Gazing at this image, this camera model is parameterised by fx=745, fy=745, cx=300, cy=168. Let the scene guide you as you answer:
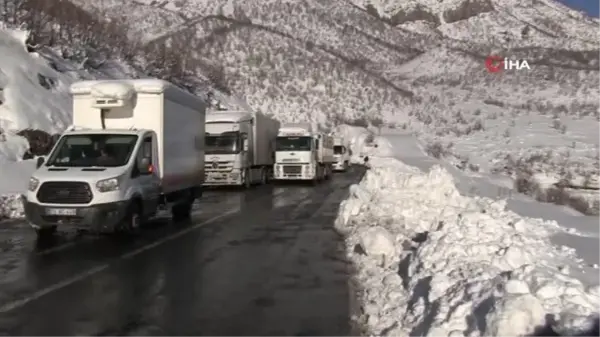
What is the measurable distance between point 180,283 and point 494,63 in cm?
11047

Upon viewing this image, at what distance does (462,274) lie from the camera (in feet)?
27.3

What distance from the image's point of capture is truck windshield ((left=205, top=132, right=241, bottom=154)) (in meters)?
31.9

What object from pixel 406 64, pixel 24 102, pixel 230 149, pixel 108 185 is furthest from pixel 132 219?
pixel 406 64

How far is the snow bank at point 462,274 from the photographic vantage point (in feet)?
20.6

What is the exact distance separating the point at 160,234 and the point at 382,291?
7594mm

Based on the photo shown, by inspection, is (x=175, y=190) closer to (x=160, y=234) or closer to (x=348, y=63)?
(x=160, y=234)

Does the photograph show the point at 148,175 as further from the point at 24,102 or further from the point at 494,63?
the point at 494,63

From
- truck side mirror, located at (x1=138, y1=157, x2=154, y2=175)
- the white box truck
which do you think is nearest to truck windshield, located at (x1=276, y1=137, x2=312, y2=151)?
the white box truck

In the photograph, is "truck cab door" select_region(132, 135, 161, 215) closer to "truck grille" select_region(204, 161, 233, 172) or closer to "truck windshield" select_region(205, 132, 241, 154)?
"truck grille" select_region(204, 161, 233, 172)

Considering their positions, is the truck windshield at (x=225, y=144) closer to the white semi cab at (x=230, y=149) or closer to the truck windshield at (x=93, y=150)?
the white semi cab at (x=230, y=149)

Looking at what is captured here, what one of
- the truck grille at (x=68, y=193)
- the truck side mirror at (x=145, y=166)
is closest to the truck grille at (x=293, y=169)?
the truck side mirror at (x=145, y=166)

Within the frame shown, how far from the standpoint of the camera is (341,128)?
7744 cm

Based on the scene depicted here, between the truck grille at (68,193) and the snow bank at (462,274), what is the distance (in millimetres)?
5042

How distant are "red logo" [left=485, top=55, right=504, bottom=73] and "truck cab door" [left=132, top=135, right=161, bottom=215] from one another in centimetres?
10142
